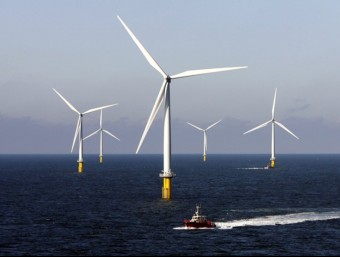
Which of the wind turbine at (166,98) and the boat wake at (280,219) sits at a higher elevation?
the wind turbine at (166,98)

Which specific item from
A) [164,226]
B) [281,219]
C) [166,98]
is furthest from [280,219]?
[166,98]

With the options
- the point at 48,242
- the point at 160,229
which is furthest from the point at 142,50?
the point at 48,242

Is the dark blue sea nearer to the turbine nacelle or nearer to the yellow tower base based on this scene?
the yellow tower base

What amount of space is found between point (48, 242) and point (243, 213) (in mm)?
50006

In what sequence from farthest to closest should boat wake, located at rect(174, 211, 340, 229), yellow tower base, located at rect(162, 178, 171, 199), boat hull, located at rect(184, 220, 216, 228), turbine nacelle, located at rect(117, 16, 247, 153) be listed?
yellow tower base, located at rect(162, 178, 171, 199), turbine nacelle, located at rect(117, 16, 247, 153), boat wake, located at rect(174, 211, 340, 229), boat hull, located at rect(184, 220, 216, 228)

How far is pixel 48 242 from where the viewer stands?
3952 inches

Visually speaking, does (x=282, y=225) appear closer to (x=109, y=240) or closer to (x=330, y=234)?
(x=330, y=234)

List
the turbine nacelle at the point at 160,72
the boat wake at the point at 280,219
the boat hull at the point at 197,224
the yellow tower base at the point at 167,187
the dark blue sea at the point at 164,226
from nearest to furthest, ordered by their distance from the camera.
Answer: the dark blue sea at the point at 164,226 < the boat hull at the point at 197,224 < the boat wake at the point at 280,219 < the turbine nacelle at the point at 160,72 < the yellow tower base at the point at 167,187

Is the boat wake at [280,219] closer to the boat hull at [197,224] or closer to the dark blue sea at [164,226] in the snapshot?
the dark blue sea at [164,226]

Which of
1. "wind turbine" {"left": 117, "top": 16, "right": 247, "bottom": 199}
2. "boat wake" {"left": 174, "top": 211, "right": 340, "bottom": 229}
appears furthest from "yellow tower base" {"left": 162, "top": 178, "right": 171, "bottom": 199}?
"boat wake" {"left": 174, "top": 211, "right": 340, "bottom": 229}

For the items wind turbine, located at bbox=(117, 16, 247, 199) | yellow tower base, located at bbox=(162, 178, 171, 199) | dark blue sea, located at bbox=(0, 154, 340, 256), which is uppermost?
wind turbine, located at bbox=(117, 16, 247, 199)

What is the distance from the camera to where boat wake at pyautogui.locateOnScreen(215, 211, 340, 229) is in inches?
4692

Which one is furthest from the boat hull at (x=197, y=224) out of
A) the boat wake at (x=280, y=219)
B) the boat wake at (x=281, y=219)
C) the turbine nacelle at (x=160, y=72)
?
the turbine nacelle at (x=160, y=72)

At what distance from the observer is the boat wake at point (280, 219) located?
391 ft
